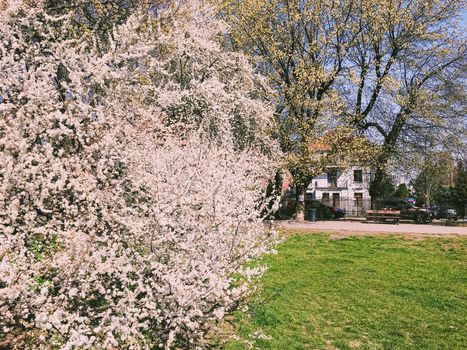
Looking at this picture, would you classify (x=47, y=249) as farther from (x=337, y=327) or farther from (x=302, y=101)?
(x=302, y=101)

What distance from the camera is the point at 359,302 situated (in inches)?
353

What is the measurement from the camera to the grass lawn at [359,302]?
694cm

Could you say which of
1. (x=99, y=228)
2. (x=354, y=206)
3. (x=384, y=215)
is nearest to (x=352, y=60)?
(x=384, y=215)

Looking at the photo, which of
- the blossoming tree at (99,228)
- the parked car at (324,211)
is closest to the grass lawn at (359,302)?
the blossoming tree at (99,228)

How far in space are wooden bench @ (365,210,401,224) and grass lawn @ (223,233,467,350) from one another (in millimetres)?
11022

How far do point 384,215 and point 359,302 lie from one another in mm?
19272

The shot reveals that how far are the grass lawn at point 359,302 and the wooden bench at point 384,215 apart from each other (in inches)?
434

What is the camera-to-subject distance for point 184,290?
180 inches

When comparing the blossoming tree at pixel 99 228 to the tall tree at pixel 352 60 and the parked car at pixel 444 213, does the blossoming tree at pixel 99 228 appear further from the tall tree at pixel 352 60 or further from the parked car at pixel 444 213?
the parked car at pixel 444 213

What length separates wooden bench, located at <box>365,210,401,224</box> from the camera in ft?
86.7

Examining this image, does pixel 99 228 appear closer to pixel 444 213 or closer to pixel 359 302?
pixel 359 302

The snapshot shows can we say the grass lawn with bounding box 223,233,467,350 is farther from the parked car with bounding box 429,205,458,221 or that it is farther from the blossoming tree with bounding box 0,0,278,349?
the parked car with bounding box 429,205,458,221

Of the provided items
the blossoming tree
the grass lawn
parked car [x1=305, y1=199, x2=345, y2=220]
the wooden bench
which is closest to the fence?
parked car [x1=305, y1=199, x2=345, y2=220]

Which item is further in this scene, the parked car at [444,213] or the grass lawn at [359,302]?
the parked car at [444,213]
